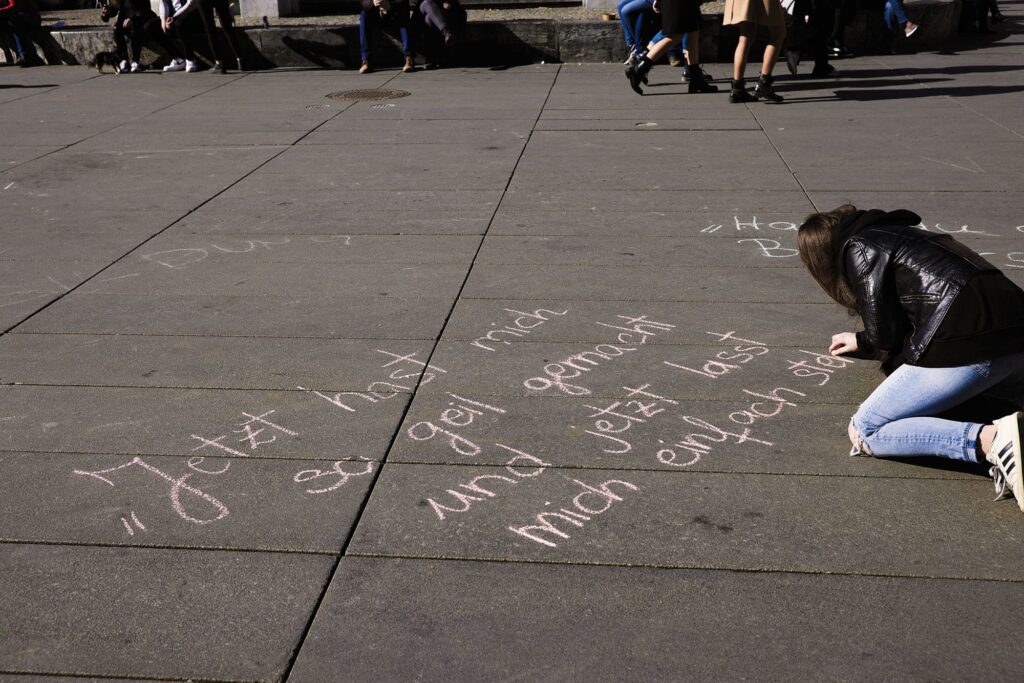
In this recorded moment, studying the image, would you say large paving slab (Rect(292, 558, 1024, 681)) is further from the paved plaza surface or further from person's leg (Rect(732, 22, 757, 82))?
person's leg (Rect(732, 22, 757, 82))

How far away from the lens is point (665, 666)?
267 centimetres

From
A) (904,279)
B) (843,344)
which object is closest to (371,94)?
(843,344)

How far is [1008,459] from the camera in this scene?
3326 mm

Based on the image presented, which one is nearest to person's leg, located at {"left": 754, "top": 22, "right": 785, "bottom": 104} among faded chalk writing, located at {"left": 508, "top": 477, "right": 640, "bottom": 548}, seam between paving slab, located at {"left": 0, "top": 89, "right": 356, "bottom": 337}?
seam between paving slab, located at {"left": 0, "top": 89, "right": 356, "bottom": 337}

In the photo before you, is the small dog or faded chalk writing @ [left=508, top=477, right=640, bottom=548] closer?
faded chalk writing @ [left=508, top=477, right=640, bottom=548]

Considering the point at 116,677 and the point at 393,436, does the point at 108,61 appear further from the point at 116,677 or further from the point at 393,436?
the point at 116,677

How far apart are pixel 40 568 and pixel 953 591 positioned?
2.58 m

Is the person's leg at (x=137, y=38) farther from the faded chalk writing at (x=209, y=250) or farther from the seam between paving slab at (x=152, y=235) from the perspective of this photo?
the faded chalk writing at (x=209, y=250)

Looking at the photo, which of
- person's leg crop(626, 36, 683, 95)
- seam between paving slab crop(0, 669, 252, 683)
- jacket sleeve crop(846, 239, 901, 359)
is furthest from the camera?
person's leg crop(626, 36, 683, 95)

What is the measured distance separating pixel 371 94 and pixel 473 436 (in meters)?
9.13

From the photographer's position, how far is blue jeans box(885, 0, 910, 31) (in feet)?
45.1

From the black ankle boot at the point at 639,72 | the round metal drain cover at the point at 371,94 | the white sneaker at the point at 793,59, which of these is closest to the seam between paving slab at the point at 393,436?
the black ankle boot at the point at 639,72

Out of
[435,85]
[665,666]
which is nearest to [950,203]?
[665,666]

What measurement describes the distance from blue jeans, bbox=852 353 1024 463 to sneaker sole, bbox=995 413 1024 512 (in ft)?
0.61
